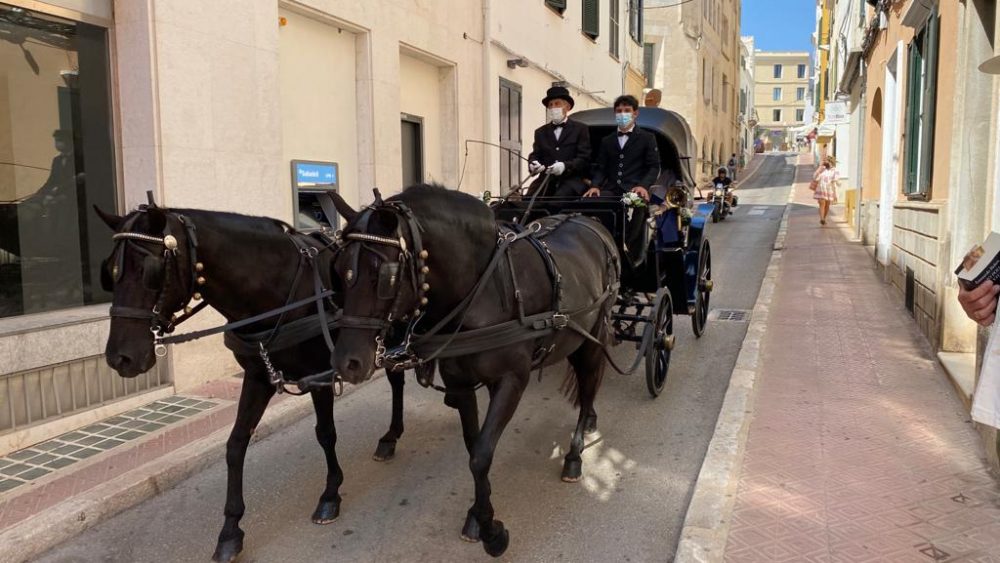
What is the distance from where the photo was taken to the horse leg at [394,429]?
4.93m

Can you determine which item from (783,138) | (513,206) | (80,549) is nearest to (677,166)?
(513,206)

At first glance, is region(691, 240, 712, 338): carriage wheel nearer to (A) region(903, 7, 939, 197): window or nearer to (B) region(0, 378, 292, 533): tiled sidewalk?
(A) region(903, 7, 939, 197): window

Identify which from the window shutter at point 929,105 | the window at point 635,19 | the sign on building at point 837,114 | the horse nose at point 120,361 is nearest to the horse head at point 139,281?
the horse nose at point 120,361

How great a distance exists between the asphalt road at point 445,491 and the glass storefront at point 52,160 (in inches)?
88.7

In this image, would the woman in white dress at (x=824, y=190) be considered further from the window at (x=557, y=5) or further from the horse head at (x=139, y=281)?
the horse head at (x=139, y=281)

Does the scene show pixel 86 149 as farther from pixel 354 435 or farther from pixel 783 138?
pixel 783 138

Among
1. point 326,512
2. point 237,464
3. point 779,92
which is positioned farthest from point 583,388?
point 779,92

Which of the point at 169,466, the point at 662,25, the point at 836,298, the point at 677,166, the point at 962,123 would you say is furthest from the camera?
the point at 662,25

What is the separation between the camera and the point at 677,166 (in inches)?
287

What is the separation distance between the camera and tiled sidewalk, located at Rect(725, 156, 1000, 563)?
140 inches

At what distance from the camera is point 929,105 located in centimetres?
794

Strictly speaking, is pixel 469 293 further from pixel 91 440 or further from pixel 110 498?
pixel 91 440

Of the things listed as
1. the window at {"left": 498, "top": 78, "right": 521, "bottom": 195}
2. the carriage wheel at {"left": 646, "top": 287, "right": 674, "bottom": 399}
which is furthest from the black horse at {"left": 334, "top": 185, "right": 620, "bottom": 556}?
the window at {"left": 498, "top": 78, "right": 521, "bottom": 195}

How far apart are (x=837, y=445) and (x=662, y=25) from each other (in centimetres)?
3680
